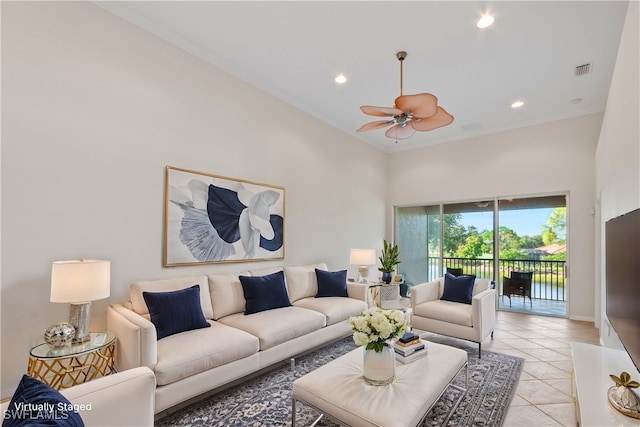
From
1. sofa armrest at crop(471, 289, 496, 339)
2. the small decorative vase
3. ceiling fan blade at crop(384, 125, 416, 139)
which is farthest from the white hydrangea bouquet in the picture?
ceiling fan blade at crop(384, 125, 416, 139)

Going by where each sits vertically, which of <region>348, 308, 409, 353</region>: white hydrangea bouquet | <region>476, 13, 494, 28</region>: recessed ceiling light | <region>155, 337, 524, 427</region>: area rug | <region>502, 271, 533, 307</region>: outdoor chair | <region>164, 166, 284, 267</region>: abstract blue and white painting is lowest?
<region>155, 337, 524, 427</region>: area rug

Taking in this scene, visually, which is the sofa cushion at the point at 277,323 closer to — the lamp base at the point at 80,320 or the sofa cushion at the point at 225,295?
the sofa cushion at the point at 225,295

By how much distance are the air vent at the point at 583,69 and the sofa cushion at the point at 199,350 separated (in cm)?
474

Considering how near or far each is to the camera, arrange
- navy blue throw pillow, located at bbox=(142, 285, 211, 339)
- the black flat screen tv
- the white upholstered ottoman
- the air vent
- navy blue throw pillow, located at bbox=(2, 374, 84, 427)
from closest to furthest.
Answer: navy blue throw pillow, located at bbox=(2, 374, 84, 427) → the black flat screen tv → the white upholstered ottoman → navy blue throw pillow, located at bbox=(142, 285, 211, 339) → the air vent

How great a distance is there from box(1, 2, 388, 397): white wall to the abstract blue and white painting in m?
0.11

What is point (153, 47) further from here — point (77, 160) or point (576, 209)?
point (576, 209)

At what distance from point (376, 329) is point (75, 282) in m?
2.11

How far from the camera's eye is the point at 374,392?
194 centimetres

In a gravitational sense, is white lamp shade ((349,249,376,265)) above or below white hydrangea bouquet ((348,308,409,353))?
above

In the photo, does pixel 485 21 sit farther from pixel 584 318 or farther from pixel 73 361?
pixel 584 318

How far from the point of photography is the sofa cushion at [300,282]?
4043 millimetres

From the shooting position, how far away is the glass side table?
2.11m

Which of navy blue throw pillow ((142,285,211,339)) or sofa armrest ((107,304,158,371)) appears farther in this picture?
navy blue throw pillow ((142,285,211,339))

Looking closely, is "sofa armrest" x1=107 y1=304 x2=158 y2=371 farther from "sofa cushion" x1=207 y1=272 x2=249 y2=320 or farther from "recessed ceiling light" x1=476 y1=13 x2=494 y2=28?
"recessed ceiling light" x1=476 y1=13 x2=494 y2=28
